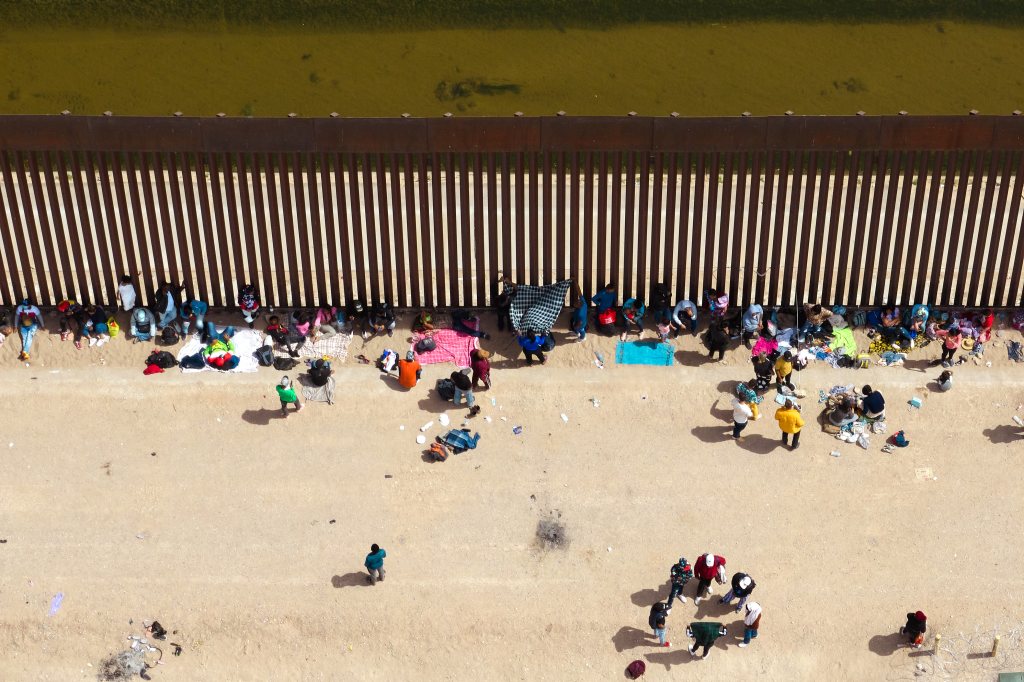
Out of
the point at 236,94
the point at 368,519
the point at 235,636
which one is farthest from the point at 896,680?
the point at 236,94

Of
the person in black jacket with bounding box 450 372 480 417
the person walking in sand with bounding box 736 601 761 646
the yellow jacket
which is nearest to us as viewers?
the person walking in sand with bounding box 736 601 761 646

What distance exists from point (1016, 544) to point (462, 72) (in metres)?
13.8

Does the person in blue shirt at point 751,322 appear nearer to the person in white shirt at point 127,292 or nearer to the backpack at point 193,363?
the backpack at point 193,363

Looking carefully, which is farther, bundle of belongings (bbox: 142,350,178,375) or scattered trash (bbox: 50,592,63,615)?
bundle of belongings (bbox: 142,350,178,375)

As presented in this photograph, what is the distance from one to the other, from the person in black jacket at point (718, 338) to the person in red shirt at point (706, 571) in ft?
12.1

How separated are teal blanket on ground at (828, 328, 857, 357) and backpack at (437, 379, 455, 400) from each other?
534cm

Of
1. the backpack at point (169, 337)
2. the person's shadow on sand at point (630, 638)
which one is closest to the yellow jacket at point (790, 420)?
the person's shadow on sand at point (630, 638)

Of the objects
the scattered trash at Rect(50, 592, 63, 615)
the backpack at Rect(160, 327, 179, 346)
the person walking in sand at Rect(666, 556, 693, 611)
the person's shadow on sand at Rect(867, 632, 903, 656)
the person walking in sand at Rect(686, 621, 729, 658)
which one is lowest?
the person's shadow on sand at Rect(867, 632, 903, 656)

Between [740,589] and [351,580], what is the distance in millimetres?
4306

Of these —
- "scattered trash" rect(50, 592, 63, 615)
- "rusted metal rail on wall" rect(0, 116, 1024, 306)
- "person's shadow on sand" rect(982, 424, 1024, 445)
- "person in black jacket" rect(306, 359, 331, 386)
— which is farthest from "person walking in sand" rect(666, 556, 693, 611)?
"scattered trash" rect(50, 592, 63, 615)

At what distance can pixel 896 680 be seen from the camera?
11.5m

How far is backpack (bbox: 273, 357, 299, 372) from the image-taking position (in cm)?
1513

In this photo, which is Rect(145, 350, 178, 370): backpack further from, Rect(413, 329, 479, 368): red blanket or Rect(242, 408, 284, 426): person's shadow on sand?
Rect(413, 329, 479, 368): red blanket

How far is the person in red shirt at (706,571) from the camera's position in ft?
38.7
